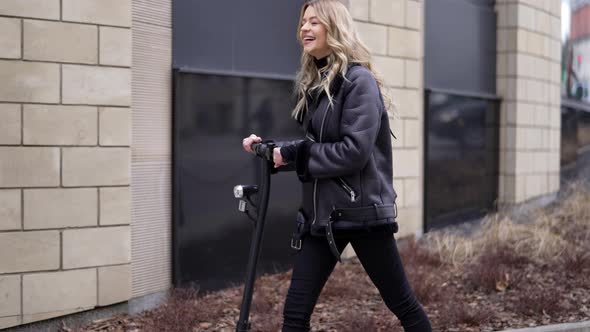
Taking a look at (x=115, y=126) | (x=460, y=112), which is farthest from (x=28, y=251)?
(x=460, y=112)

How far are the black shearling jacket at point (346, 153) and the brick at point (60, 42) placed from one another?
2.17 meters

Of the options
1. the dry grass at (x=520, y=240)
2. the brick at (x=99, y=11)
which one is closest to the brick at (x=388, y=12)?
the dry grass at (x=520, y=240)

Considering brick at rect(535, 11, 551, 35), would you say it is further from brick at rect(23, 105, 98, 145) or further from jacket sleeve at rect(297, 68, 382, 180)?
jacket sleeve at rect(297, 68, 382, 180)

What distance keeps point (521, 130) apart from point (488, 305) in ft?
16.6

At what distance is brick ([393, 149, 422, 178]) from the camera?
786 cm

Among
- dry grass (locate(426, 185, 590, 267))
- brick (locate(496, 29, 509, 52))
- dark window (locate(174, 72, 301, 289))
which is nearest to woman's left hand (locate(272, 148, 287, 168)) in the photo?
dark window (locate(174, 72, 301, 289))

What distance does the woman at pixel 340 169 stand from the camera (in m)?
3.36

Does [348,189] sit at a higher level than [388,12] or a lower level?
lower

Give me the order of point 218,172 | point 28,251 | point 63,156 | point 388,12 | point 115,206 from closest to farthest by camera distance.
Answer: point 28,251 < point 63,156 < point 115,206 < point 218,172 < point 388,12

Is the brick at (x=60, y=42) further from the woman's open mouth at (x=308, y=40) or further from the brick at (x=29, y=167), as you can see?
the woman's open mouth at (x=308, y=40)

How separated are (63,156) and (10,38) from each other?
79cm

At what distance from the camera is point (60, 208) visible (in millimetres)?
5055

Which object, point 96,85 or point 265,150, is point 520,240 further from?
point 265,150

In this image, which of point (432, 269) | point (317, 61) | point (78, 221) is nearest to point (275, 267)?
point (432, 269)
